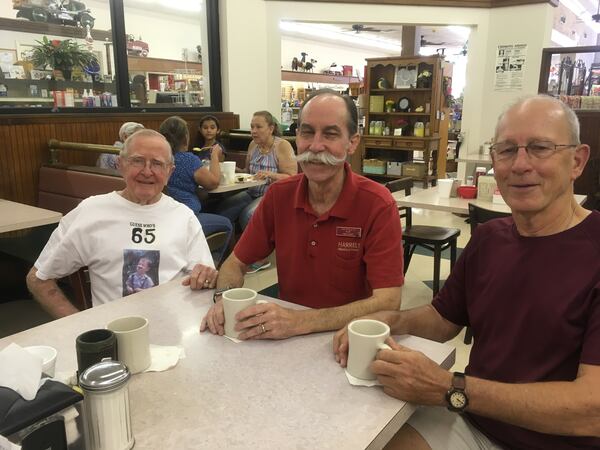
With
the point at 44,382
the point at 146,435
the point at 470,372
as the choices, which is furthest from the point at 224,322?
the point at 470,372

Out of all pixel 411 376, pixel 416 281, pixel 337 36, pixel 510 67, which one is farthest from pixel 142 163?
Result: pixel 337 36

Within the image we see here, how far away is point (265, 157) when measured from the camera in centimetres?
469

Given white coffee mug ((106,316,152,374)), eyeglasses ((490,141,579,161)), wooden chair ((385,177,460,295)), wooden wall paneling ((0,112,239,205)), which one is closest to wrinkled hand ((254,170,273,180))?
wooden chair ((385,177,460,295))

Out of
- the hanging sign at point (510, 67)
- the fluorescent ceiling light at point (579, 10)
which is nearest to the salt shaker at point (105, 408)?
the hanging sign at point (510, 67)

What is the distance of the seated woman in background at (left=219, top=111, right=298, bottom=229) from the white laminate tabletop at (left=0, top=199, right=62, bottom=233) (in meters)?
1.81

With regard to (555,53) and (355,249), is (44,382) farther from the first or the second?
(555,53)

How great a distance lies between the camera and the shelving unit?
7.60 meters

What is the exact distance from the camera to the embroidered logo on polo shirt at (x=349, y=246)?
5.39 feet

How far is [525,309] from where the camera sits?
1209 millimetres

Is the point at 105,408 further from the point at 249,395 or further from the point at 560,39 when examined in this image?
the point at 560,39

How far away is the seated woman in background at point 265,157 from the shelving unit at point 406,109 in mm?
3694

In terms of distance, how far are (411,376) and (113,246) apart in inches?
48.7

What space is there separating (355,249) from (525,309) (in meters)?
0.59

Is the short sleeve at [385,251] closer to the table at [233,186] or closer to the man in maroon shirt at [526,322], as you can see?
the man in maroon shirt at [526,322]
